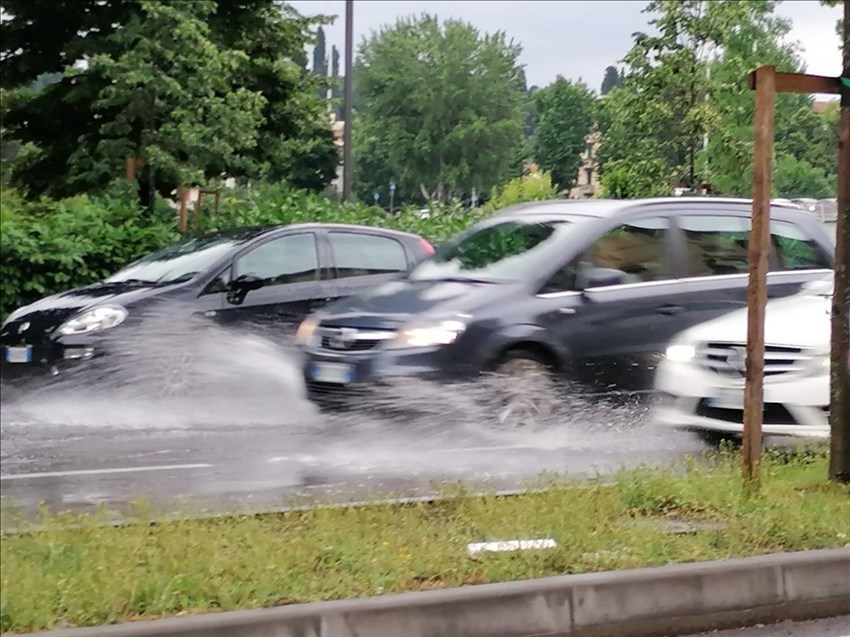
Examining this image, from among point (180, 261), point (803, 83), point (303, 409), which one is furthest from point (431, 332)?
point (803, 83)

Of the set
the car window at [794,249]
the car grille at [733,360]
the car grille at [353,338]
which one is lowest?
the car grille at [733,360]

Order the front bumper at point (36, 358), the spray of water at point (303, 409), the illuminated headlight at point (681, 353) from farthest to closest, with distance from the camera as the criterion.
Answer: the illuminated headlight at point (681, 353)
the spray of water at point (303, 409)
the front bumper at point (36, 358)

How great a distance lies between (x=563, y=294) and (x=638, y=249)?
718 mm

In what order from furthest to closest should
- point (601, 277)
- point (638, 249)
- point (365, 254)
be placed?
1. point (638, 249)
2. point (601, 277)
3. point (365, 254)

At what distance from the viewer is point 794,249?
7836 mm

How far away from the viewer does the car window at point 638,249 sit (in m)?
7.48

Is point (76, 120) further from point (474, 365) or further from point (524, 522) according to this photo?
point (524, 522)

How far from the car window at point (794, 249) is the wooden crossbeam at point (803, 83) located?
1316 mm

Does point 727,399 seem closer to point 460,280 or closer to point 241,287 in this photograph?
point 460,280

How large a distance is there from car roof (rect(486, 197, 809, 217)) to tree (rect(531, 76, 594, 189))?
0.14 m

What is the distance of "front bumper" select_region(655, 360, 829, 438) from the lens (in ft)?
24.3

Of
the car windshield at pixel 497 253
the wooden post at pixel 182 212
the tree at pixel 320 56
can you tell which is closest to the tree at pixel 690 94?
the car windshield at pixel 497 253

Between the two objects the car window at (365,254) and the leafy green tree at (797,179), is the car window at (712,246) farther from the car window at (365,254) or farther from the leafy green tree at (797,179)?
the car window at (365,254)

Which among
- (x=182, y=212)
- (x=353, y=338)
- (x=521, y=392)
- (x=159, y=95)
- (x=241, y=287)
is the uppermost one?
(x=159, y=95)
